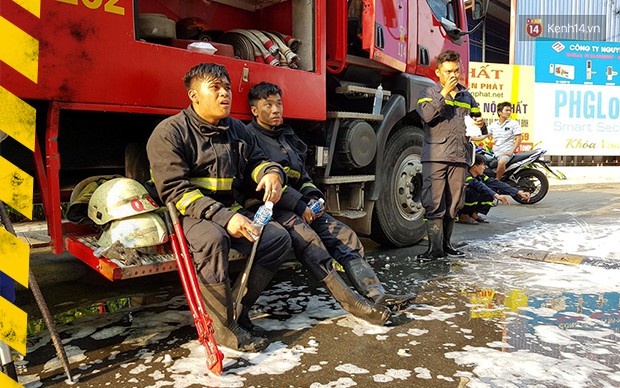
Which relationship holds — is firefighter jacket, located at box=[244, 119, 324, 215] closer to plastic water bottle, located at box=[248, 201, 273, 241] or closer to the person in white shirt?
plastic water bottle, located at box=[248, 201, 273, 241]

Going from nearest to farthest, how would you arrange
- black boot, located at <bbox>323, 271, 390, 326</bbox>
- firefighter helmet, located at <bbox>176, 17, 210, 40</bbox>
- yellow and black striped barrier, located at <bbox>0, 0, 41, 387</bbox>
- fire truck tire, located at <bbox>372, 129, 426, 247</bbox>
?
yellow and black striped barrier, located at <bbox>0, 0, 41, 387</bbox> < black boot, located at <bbox>323, 271, 390, 326</bbox> < firefighter helmet, located at <bbox>176, 17, 210, 40</bbox> < fire truck tire, located at <bbox>372, 129, 426, 247</bbox>

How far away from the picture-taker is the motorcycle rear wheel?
877 centimetres

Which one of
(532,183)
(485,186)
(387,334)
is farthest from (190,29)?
(532,183)

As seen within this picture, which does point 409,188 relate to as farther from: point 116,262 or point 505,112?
point 505,112

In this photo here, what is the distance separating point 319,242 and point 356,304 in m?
0.40

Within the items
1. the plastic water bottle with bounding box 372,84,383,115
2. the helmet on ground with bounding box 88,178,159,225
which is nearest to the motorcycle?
the plastic water bottle with bounding box 372,84,383,115

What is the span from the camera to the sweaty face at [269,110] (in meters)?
3.34

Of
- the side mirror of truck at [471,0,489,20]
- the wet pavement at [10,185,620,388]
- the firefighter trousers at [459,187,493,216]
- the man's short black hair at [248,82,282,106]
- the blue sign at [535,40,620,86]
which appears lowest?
the wet pavement at [10,185,620,388]

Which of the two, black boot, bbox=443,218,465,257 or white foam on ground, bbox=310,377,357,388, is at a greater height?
black boot, bbox=443,218,465,257

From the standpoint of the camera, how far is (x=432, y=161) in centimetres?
458

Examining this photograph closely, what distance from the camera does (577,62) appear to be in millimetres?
15242

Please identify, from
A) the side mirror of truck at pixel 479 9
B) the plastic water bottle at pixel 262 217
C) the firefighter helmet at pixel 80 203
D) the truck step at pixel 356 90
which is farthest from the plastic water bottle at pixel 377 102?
the firefighter helmet at pixel 80 203

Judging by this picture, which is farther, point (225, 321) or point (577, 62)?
point (577, 62)

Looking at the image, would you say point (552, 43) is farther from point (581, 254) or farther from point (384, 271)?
point (384, 271)
